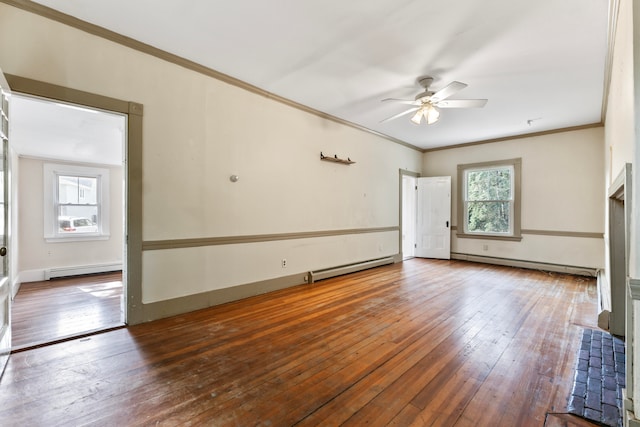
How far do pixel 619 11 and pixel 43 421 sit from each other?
4844 millimetres

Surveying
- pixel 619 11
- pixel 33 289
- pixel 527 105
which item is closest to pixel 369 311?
pixel 619 11

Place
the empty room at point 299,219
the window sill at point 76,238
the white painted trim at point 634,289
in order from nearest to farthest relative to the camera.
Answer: the white painted trim at point 634,289 < the empty room at point 299,219 < the window sill at point 76,238

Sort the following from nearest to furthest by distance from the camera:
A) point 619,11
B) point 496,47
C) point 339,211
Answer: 1. point 619,11
2. point 496,47
3. point 339,211

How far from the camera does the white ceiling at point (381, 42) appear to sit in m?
2.41

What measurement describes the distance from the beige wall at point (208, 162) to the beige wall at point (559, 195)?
387 cm

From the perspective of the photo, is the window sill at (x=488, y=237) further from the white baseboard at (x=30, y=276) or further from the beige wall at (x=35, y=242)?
the white baseboard at (x=30, y=276)

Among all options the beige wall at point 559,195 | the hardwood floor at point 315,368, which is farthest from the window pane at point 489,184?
the hardwood floor at point 315,368

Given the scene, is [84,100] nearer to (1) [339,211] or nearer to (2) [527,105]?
(1) [339,211]

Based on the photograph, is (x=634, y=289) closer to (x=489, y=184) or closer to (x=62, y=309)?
(x=62, y=309)

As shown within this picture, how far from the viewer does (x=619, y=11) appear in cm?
228

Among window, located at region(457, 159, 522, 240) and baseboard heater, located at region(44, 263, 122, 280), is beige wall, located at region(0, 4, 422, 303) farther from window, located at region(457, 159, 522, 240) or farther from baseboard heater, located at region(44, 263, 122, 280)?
baseboard heater, located at region(44, 263, 122, 280)

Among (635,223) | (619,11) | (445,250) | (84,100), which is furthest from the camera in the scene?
(445,250)

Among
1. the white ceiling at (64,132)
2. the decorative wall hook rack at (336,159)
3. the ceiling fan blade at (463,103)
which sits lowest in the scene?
the decorative wall hook rack at (336,159)

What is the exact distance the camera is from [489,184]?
6.61 meters
